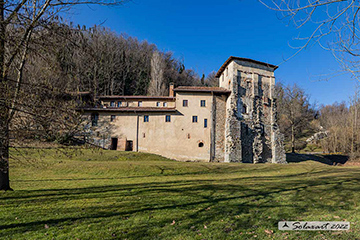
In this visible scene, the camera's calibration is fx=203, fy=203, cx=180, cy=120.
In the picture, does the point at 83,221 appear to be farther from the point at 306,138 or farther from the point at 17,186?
the point at 306,138

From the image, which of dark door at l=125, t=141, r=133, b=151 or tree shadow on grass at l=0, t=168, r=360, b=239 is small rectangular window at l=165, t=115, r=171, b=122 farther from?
tree shadow on grass at l=0, t=168, r=360, b=239

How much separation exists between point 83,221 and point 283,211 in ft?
19.7

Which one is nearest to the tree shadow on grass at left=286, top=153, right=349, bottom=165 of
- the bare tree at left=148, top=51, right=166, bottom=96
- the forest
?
the forest

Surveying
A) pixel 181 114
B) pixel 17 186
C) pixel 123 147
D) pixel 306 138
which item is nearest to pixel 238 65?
pixel 181 114

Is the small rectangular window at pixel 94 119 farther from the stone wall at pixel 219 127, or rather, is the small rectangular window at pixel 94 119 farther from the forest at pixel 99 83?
the stone wall at pixel 219 127

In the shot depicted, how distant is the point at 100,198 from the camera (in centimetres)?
770

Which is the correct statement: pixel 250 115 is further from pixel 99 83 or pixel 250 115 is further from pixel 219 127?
pixel 99 83

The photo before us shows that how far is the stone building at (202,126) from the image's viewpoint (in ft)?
88.1

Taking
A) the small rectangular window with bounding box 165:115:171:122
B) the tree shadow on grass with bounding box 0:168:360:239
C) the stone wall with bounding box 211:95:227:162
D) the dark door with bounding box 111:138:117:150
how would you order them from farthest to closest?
the dark door with bounding box 111:138:117:150, the small rectangular window with bounding box 165:115:171:122, the stone wall with bounding box 211:95:227:162, the tree shadow on grass with bounding box 0:168:360:239

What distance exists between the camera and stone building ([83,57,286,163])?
2686 cm

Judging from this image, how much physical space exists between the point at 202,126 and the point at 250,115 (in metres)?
6.96

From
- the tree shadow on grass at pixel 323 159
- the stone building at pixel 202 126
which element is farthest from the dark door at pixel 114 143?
the tree shadow on grass at pixel 323 159

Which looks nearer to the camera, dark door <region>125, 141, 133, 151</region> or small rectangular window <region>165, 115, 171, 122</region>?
small rectangular window <region>165, 115, 171, 122</region>

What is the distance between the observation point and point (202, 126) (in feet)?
90.0
